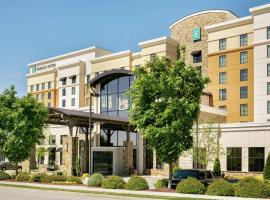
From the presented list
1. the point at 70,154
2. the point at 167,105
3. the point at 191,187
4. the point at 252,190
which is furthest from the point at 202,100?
the point at 252,190

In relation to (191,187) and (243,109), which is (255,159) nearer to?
(191,187)

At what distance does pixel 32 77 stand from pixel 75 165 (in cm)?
6877

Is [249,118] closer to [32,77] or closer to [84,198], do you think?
[84,198]

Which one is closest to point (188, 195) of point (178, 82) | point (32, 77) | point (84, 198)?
point (84, 198)

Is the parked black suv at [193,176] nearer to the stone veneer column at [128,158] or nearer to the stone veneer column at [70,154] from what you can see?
the stone veneer column at [70,154]

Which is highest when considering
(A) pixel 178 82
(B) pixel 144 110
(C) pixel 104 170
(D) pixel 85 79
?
(D) pixel 85 79

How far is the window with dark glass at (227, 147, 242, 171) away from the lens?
1650 inches

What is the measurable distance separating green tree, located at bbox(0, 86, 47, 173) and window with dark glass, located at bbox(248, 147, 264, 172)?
20.8m

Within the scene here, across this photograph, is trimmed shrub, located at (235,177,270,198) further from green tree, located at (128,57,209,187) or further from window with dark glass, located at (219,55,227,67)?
window with dark glass, located at (219,55,227,67)

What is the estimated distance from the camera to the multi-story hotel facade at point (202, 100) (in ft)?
140

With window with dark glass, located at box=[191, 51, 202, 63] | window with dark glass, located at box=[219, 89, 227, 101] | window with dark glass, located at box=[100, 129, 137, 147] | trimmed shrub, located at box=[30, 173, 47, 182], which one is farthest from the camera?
window with dark glass, located at box=[191, 51, 202, 63]

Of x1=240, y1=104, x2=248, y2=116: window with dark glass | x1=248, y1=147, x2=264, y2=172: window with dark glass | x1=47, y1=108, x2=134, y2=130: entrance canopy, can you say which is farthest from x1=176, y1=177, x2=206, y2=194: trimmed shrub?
x1=240, y1=104, x2=248, y2=116: window with dark glass

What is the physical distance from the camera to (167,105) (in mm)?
28656

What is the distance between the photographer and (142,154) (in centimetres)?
5050
